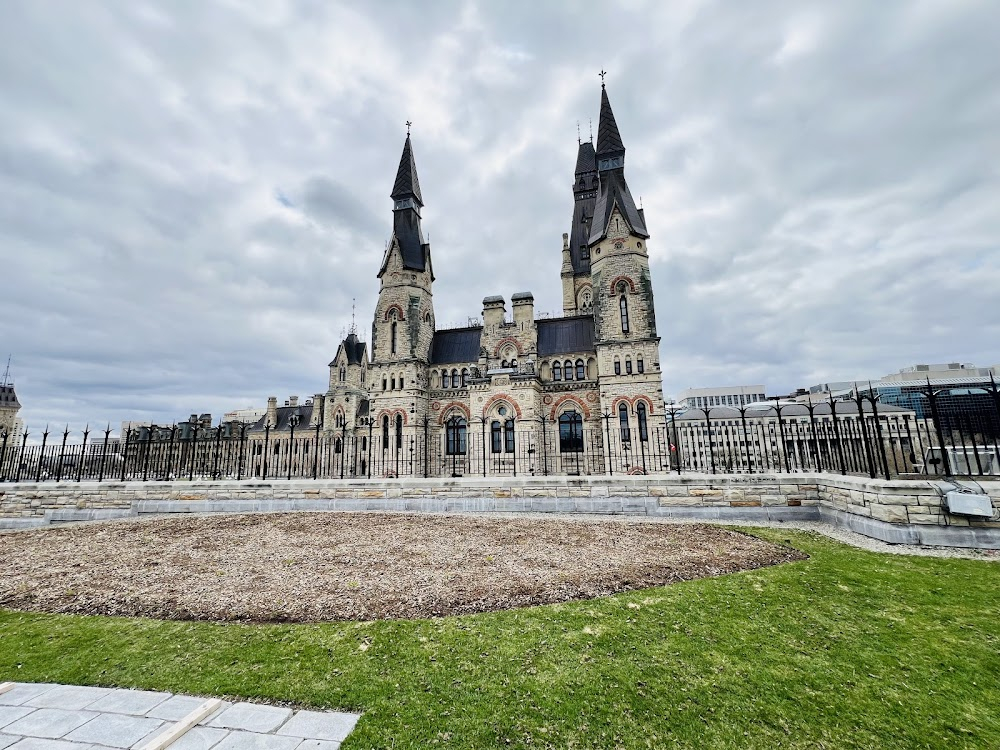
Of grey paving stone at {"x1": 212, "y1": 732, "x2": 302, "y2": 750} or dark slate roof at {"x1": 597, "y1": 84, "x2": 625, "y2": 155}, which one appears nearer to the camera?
grey paving stone at {"x1": 212, "y1": 732, "x2": 302, "y2": 750}

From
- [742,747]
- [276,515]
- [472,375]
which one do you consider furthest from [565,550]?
[472,375]

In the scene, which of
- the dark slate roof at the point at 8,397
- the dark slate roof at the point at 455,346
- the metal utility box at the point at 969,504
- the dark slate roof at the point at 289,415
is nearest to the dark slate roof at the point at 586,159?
the dark slate roof at the point at 455,346

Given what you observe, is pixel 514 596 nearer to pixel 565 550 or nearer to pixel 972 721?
pixel 565 550

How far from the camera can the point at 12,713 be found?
311 centimetres

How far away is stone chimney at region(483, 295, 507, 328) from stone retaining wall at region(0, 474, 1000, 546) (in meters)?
23.8

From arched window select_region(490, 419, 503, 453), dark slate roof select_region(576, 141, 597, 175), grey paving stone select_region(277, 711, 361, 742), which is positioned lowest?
grey paving stone select_region(277, 711, 361, 742)

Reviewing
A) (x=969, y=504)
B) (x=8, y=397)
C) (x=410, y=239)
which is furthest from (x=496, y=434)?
(x=8, y=397)

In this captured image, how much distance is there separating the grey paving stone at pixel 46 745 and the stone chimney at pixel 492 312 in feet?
107

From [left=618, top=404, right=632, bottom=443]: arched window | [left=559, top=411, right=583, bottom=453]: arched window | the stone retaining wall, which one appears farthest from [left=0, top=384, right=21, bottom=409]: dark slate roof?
[left=618, top=404, right=632, bottom=443]: arched window

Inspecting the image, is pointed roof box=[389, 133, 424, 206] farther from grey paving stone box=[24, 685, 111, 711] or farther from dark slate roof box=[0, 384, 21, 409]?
dark slate roof box=[0, 384, 21, 409]

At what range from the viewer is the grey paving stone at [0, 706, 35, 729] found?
3.02 metres

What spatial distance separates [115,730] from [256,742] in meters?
1.04

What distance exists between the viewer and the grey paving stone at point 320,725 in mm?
2834

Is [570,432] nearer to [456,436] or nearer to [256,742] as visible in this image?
[456,436]
